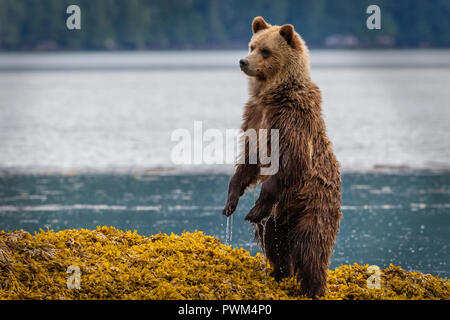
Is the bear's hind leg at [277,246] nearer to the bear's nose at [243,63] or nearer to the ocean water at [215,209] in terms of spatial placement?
the bear's nose at [243,63]

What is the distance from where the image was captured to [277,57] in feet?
18.9

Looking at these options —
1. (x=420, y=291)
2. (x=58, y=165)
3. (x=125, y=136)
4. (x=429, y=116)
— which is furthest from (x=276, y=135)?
(x=429, y=116)

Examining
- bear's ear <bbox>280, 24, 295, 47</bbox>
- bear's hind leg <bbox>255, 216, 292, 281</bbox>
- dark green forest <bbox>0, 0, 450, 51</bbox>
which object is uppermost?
dark green forest <bbox>0, 0, 450, 51</bbox>

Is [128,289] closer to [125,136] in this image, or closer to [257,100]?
[257,100]

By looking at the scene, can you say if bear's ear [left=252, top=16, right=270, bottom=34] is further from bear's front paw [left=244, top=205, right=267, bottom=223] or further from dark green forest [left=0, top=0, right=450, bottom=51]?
dark green forest [left=0, top=0, right=450, bottom=51]

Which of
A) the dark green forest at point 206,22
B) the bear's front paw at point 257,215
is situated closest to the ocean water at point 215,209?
the bear's front paw at point 257,215

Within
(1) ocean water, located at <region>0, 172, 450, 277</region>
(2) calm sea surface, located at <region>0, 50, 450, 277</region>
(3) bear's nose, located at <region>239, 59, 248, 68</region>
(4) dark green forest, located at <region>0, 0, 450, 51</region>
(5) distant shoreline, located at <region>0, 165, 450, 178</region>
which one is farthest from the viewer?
(4) dark green forest, located at <region>0, 0, 450, 51</region>

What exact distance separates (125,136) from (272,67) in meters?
17.0

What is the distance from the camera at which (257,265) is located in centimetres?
641

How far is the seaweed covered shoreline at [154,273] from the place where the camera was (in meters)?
5.76

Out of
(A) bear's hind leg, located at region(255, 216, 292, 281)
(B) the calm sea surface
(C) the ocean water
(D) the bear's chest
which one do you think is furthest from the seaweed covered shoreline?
(B) the calm sea surface

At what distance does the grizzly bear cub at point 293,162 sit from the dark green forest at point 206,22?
86.7 metres

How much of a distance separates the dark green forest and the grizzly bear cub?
86749 mm

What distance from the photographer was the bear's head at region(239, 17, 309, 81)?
5.75 meters
